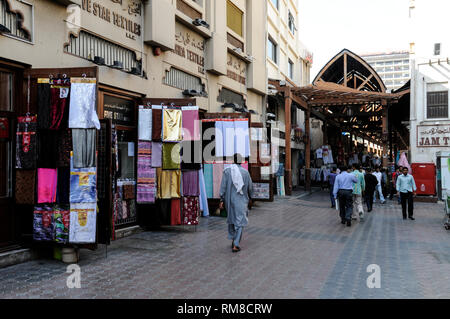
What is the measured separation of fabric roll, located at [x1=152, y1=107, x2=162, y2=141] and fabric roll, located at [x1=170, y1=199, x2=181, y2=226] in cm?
156

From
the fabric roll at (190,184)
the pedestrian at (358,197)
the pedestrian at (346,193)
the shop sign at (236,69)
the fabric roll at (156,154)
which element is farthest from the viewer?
the shop sign at (236,69)

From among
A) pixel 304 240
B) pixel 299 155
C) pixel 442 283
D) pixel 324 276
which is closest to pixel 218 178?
pixel 304 240

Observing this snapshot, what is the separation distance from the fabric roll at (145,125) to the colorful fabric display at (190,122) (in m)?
0.83

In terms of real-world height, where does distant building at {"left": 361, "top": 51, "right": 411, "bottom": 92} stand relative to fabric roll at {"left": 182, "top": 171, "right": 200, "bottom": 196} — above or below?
above

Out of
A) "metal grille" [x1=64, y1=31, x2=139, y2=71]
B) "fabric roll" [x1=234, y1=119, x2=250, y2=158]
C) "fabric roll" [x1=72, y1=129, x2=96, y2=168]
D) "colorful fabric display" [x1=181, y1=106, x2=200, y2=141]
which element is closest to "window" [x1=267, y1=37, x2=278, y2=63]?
"fabric roll" [x1=234, y1=119, x2=250, y2=158]

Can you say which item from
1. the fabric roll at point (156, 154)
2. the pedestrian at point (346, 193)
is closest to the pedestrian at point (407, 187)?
the pedestrian at point (346, 193)

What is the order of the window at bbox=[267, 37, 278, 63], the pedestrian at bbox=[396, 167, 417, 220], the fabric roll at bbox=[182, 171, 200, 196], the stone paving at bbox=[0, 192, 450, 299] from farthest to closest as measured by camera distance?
the window at bbox=[267, 37, 278, 63], the pedestrian at bbox=[396, 167, 417, 220], the fabric roll at bbox=[182, 171, 200, 196], the stone paving at bbox=[0, 192, 450, 299]

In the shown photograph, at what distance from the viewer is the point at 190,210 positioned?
9.37 m

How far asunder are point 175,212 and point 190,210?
36cm

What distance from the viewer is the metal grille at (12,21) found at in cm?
614

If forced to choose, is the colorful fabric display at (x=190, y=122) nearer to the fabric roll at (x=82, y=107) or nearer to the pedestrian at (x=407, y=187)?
the fabric roll at (x=82, y=107)

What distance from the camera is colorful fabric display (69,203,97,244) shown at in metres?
6.24

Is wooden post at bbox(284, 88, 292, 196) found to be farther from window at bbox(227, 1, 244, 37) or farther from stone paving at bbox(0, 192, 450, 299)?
stone paving at bbox(0, 192, 450, 299)

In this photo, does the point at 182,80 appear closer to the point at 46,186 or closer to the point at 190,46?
the point at 190,46
